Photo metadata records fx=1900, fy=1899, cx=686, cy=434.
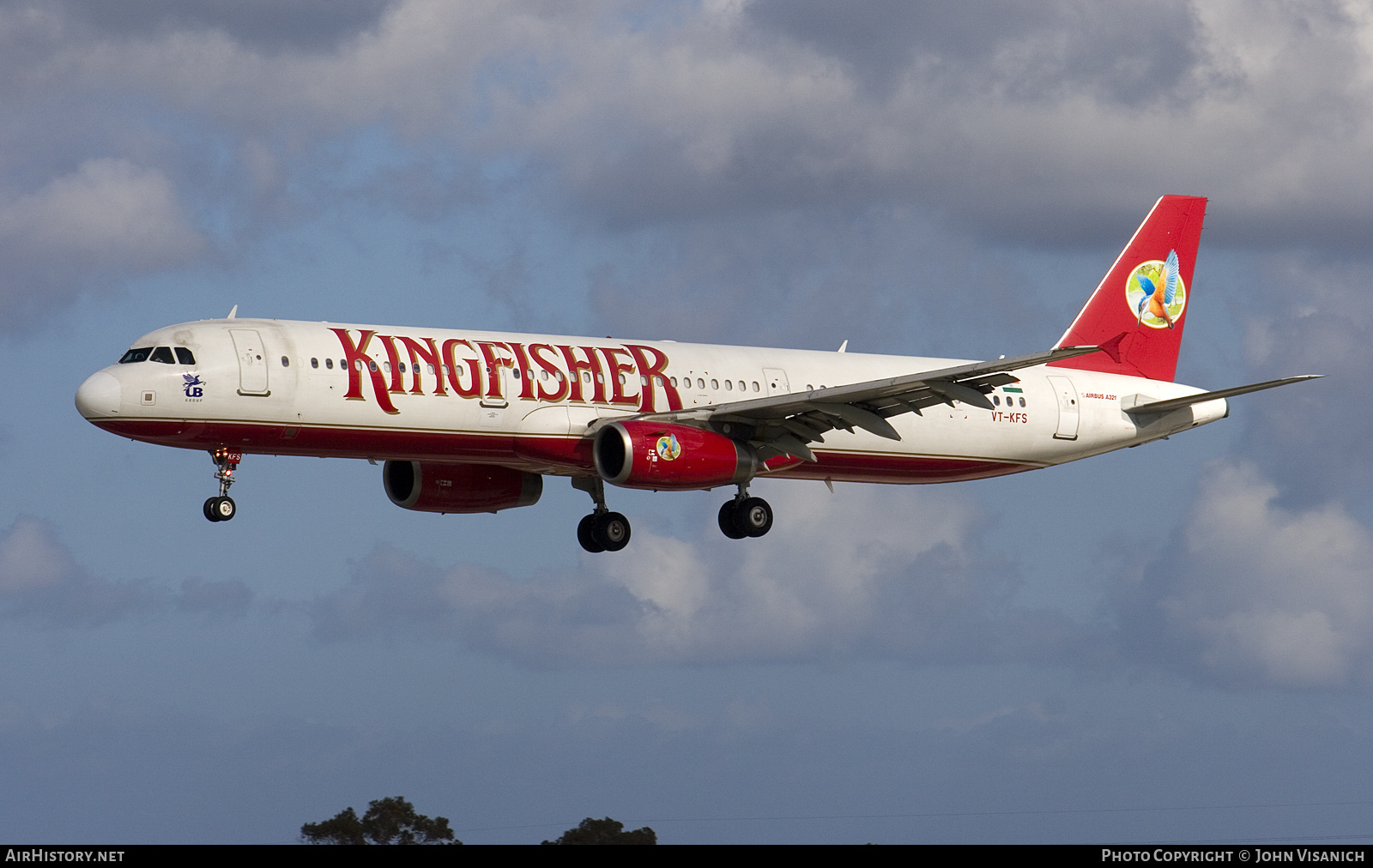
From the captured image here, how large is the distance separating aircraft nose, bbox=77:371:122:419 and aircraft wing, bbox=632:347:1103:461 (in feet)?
42.1

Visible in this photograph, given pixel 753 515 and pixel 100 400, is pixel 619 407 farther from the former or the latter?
pixel 100 400

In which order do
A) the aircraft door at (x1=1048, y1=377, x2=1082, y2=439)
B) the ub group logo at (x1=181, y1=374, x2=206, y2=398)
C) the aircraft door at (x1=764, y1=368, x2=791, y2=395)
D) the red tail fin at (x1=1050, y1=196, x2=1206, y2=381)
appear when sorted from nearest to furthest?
the ub group logo at (x1=181, y1=374, x2=206, y2=398) < the aircraft door at (x1=764, y1=368, x2=791, y2=395) < the aircraft door at (x1=1048, y1=377, x2=1082, y2=439) < the red tail fin at (x1=1050, y1=196, x2=1206, y2=381)

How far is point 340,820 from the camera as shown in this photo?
60.2 m

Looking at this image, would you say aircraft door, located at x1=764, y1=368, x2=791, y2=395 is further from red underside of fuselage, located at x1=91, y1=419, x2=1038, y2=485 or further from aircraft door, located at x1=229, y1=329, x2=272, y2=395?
aircraft door, located at x1=229, y1=329, x2=272, y2=395

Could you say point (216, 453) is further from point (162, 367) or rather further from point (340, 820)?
point (340, 820)

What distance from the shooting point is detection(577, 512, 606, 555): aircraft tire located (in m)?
54.2

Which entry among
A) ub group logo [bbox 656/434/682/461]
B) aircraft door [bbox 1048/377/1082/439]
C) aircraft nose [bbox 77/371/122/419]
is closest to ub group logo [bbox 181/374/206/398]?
aircraft nose [bbox 77/371/122/419]

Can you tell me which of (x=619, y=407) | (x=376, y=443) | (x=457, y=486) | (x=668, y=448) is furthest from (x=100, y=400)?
(x=668, y=448)

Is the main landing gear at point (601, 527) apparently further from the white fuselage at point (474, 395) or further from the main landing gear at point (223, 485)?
the main landing gear at point (223, 485)

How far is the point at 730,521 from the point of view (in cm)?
5209

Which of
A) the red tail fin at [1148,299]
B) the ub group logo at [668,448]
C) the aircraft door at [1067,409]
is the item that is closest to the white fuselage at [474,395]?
the aircraft door at [1067,409]

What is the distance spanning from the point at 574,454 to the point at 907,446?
35.0ft

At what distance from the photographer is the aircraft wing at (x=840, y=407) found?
46000 mm
